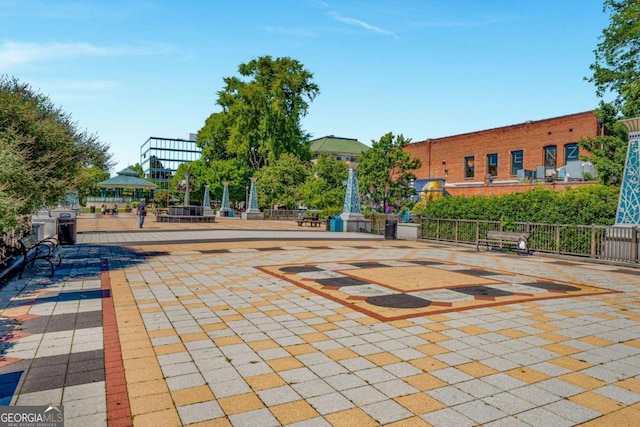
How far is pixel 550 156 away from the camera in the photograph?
35.1 meters

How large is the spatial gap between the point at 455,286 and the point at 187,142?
134307mm

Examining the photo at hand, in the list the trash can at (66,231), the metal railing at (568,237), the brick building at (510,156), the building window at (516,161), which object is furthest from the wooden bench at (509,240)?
the building window at (516,161)

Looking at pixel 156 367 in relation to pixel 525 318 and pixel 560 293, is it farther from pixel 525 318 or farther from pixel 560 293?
pixel 560 293

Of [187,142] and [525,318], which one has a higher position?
[187,142]

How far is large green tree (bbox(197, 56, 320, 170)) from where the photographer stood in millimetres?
49375

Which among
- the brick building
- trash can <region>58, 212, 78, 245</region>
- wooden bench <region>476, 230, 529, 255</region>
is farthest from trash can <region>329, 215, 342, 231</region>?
trash can <region>58, 212, 78, 245</region>

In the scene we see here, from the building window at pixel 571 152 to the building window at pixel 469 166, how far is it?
927 cm

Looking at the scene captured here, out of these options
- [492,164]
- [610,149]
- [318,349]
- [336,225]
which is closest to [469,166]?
[492,164]

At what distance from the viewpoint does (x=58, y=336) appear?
16.6ft

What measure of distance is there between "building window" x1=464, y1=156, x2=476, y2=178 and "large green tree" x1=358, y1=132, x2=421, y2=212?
1510 centimetres

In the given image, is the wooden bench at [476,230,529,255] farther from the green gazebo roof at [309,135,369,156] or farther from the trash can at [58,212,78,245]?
the green gazebo roof at [309,135,369,156]

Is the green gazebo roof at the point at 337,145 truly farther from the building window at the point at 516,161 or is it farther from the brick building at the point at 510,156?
the building window at the point at 516,161

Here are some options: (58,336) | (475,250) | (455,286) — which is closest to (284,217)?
(475,250)

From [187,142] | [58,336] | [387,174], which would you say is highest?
[187,142]
